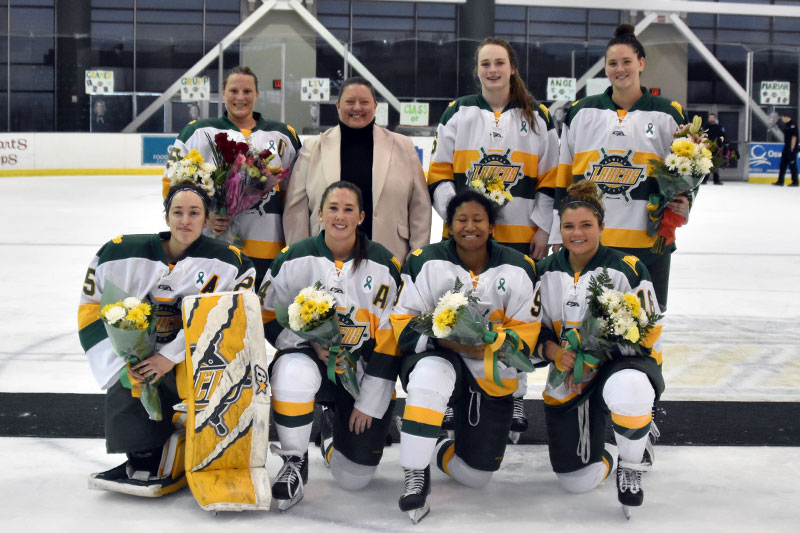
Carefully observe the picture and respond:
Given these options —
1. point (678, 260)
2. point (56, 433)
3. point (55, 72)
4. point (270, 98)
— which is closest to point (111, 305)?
point (56, 433)

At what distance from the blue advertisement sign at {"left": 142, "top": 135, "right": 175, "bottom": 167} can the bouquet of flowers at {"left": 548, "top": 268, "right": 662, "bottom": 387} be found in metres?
15.5

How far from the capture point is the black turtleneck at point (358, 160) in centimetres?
370

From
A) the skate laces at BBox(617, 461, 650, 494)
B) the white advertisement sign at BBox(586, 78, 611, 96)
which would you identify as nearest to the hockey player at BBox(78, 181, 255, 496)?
the skate laces at BBox(617, 461, 650, 494)

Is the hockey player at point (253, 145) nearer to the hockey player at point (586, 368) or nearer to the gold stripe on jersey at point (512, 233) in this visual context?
the gold stripe on jersey at point (512, 233)

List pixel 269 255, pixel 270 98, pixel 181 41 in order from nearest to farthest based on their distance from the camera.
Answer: pixel 269 255 < pixel 270 98 < pixel 181 41

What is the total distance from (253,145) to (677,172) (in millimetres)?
1662

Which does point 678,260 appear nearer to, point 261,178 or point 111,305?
point 261,178

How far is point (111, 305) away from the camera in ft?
9.57

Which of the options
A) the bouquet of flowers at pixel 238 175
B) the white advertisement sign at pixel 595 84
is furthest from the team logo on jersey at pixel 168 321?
the white advertisement sign at pixel 595 84

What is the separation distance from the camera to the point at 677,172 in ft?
11.5

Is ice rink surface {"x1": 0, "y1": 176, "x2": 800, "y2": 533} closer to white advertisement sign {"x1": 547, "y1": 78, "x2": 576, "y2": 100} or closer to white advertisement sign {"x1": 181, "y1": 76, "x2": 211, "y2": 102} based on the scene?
white advertisement sign {"x1": 181, "y1": 76, "x2": 211, "y2": 102}

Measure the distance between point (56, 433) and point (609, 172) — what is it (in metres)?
2.32

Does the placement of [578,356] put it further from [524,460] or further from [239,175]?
[239,175]

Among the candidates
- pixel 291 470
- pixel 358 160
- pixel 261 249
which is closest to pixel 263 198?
pixel 261 249
